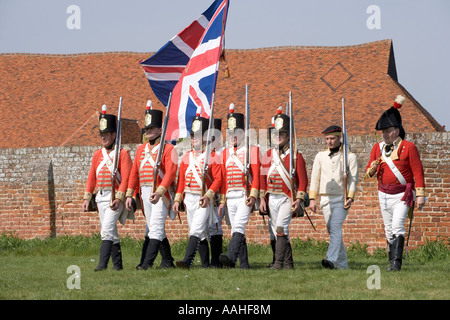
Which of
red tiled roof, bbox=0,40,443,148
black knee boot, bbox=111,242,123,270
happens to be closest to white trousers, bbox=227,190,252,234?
black knee boot, bbox=111,242,123,270

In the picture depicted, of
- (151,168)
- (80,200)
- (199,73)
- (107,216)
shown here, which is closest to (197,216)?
(151,168)

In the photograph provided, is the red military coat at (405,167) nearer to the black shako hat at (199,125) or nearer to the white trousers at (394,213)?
the white trousers at (394,213)

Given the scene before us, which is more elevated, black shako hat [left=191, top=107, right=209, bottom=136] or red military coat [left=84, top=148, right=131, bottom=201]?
black shako hat [left=191, top=107, right=209, bottom=136]

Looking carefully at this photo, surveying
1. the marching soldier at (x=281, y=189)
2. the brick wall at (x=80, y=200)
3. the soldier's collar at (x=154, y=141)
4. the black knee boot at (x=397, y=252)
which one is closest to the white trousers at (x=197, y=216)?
the marching soldier at (x=281, y=189)

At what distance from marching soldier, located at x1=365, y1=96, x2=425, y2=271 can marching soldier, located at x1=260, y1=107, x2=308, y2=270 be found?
3.22ft

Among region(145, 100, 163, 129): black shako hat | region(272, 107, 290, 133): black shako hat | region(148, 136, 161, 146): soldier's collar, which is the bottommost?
region(148, 136, 161, 146): soldier's collar

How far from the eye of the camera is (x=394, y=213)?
8.66 m

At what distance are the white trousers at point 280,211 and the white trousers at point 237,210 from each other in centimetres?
33

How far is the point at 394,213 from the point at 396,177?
0.46 meters

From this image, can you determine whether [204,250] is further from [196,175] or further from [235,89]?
[235,89]

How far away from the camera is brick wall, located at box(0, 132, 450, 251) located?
485 inches

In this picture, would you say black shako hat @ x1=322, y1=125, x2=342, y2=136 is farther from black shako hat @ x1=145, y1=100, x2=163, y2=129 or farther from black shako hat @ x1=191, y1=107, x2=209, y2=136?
black shako hat @ x1=145, y1=100, x2=163, y2=129

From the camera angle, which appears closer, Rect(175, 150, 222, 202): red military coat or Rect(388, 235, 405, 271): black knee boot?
Rect(388, 235, 405, 271): black knee boot

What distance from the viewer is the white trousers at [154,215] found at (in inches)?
361
